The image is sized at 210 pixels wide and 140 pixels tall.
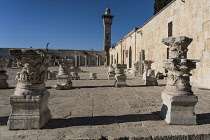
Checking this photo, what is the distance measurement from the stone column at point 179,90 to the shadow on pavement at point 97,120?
1.21 feet

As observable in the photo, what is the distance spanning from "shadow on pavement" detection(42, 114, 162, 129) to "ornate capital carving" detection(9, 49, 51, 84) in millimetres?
830

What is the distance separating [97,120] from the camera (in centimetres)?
277

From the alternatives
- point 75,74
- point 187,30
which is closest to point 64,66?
point 75,74

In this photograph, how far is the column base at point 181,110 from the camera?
262cm

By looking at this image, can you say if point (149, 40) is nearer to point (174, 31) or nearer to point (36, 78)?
point (174, 31)

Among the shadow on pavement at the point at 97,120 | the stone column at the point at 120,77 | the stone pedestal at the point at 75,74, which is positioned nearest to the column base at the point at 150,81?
the stone column at the point at 120,77

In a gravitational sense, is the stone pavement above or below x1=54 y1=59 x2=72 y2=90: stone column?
below

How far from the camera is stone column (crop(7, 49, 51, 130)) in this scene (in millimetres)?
2414

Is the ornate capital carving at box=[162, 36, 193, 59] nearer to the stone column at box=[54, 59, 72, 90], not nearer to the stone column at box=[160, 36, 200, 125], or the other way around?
the stone column at box=[160, 36, 200, 125]

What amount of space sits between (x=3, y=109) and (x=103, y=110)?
240 cm

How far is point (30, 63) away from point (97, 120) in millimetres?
Result: 1619

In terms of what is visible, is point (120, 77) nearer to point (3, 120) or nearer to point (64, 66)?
point (64, 66)

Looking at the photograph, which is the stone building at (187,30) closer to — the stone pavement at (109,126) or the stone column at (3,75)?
the stone pavement at (109,126)

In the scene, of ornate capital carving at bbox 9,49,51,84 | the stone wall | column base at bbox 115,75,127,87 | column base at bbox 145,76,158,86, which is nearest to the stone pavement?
ornate capital carving at bbox 9,49,51,84
